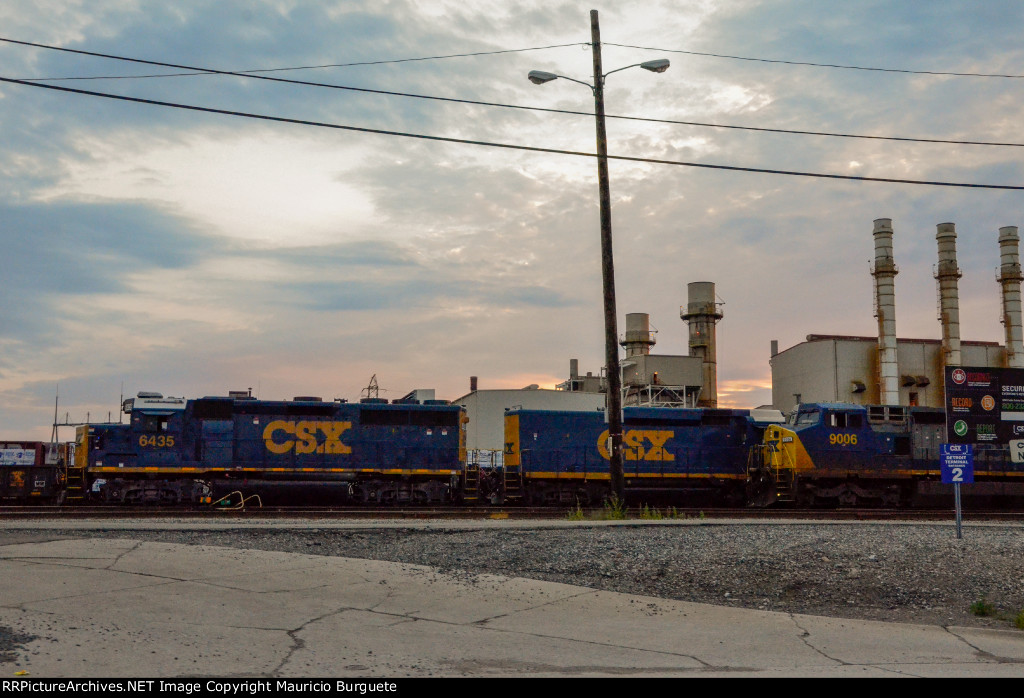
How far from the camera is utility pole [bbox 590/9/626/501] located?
60.8 feet

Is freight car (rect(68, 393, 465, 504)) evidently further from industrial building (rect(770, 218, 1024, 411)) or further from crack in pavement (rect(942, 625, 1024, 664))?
industrial building (rect(770, 218, 1024, 411))

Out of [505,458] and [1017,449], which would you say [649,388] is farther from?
[1017,449]

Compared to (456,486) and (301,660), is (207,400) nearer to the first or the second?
(456,486)

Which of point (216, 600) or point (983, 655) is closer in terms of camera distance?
point (983, 655)

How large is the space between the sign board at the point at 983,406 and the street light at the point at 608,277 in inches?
251

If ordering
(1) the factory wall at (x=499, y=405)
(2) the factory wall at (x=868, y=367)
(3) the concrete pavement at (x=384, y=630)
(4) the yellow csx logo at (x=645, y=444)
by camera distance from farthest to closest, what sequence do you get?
(2) the factory wall at (x=868, y=367)
(1) the factory wall at (x=499, y=405)
(4) the yellow csx logo at (x=645, y=444)
(3) the concrete pavement at (x=384, y=630)

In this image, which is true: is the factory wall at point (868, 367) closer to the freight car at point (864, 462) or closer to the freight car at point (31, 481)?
the freight car at point (864, 462)

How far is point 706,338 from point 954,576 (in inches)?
1880

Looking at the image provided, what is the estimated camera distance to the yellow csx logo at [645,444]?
96.3ft

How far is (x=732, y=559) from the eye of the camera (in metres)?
12.1

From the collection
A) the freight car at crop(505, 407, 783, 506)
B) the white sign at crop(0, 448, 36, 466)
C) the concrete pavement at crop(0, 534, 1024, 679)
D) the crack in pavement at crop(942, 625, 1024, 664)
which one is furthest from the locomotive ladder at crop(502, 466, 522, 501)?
the crack in pavement at crop(942, 625, 1024, 664)

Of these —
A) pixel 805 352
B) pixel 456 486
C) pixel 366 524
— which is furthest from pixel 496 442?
pixel 366 524

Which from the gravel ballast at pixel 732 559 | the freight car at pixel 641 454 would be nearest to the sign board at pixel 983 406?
the gravel ballast at pixel 732 559

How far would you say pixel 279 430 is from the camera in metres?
27.6
